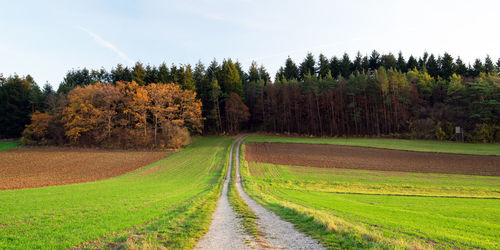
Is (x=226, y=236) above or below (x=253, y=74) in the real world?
below

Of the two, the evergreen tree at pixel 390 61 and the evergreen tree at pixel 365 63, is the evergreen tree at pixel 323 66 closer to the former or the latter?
the evergreen tree at pixel 365 63

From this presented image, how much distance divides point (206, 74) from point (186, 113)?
2501 centimetres

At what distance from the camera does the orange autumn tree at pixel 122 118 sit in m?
49.8

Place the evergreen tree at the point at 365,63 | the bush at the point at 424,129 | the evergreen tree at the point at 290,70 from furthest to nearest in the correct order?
the evergreen tree at the point at 290,70, the evergreen tree at the point at 365,63, the bush at the point at 424,129

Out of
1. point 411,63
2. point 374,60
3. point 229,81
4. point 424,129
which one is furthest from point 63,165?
point 411,63

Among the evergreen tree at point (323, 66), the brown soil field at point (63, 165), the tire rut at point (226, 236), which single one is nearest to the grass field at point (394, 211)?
the tire rut at point (226, 236)

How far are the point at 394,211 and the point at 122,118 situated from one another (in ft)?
186

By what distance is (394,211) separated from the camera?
38.7 feet

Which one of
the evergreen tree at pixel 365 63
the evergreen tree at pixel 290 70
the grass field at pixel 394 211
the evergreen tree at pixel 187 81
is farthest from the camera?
the evergreen tree at pixel 290 70

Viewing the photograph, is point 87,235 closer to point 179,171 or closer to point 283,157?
point 179,171

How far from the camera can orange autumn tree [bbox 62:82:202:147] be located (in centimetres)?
4978

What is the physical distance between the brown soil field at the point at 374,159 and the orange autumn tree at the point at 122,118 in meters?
20.2

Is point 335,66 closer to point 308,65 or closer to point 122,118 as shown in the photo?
point 308,65

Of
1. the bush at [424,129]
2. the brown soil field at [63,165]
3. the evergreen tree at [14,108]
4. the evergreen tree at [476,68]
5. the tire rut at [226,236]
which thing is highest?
the evergreen tree at [476,68]
